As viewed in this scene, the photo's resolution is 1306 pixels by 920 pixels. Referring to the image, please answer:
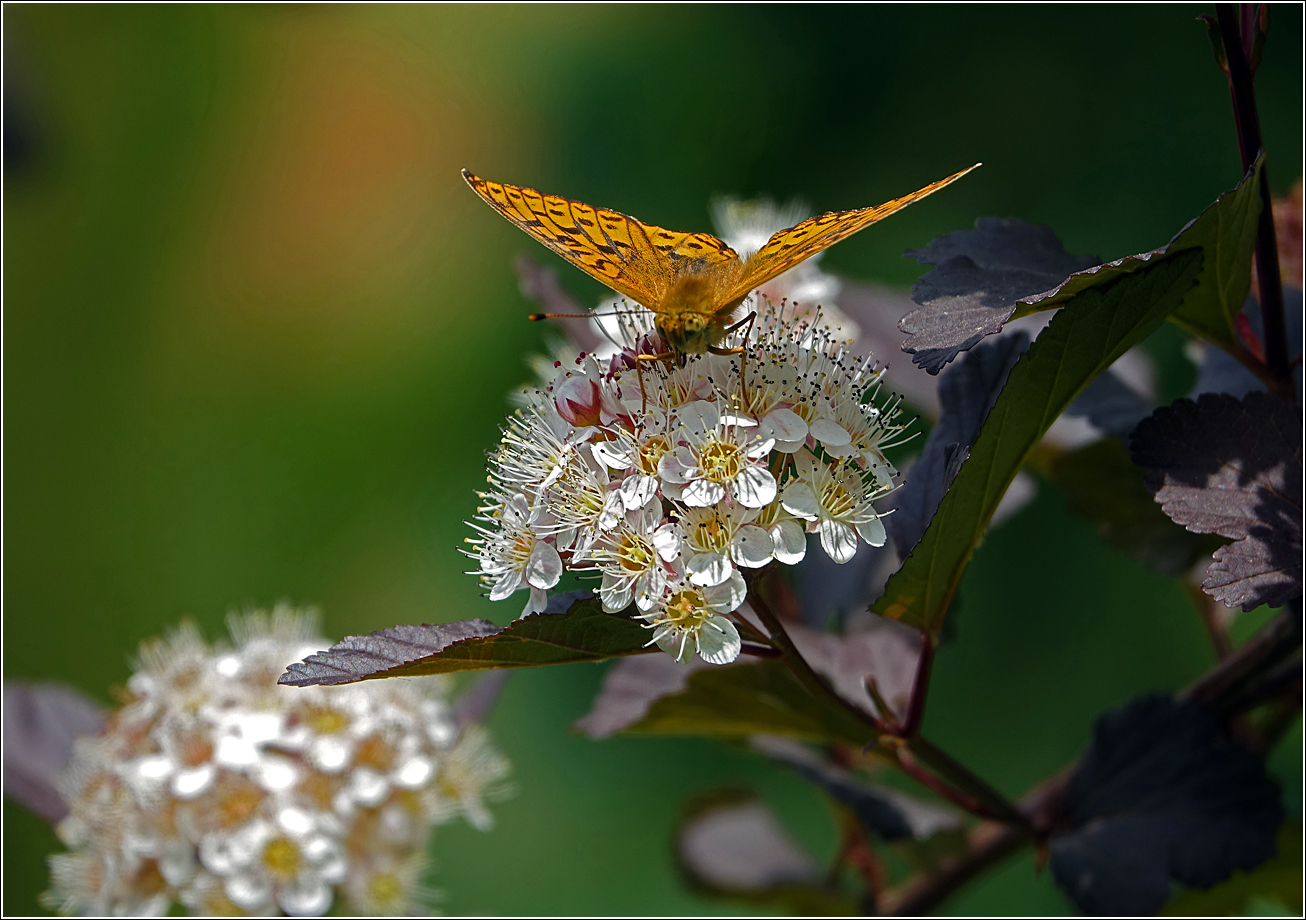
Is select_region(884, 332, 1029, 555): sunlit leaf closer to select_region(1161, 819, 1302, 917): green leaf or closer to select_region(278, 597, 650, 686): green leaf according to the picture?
select_region(278, 597, 650, 686): green leaf

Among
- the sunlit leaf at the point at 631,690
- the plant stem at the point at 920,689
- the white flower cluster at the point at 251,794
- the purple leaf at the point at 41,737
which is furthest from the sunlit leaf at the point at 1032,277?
the purple leaf at the point at 41,737

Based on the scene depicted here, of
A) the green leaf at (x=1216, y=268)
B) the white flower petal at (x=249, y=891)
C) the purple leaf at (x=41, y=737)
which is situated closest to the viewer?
the green leaf at (x=1216, y=268)

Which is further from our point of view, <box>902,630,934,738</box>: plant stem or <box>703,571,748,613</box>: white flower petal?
<box>902,630,934,738</box>: plant stem

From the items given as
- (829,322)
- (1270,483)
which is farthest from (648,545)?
(829,322)

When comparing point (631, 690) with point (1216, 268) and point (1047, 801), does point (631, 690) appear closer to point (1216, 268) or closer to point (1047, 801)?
point (1047, 801)

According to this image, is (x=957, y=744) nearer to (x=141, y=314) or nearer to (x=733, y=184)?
(x=733, y=184)

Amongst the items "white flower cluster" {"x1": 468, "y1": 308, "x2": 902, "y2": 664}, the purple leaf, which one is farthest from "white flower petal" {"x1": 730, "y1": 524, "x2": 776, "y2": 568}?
the purple leaf

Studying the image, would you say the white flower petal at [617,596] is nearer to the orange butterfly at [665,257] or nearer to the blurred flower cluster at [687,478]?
the blurred flower cluster at [687,478]
